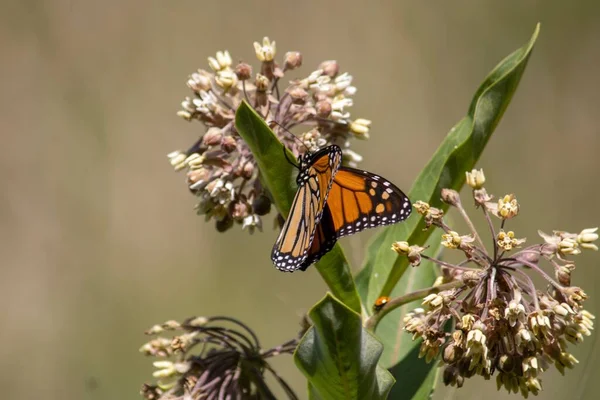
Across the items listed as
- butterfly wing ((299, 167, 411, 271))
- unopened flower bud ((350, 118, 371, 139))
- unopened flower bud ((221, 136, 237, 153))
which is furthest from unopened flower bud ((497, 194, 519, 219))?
unopened flower bud ((221, 136, 237, 153))

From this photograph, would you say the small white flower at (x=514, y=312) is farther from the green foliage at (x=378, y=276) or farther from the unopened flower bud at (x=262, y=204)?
the unopened flower bud at (x=262, y=204)

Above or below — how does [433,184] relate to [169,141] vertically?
below

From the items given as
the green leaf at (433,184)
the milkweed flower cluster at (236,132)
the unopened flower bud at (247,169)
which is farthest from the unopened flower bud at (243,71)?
the green leaf at (433,184)

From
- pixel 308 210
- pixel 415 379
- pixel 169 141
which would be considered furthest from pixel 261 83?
pixel 169 141

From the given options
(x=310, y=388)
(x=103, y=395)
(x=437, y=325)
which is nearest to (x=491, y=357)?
(x=437, y=325)

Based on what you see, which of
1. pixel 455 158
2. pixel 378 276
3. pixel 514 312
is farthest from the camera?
pixel 378 276

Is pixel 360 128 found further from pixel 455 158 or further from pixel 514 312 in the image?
pixel 514 312
